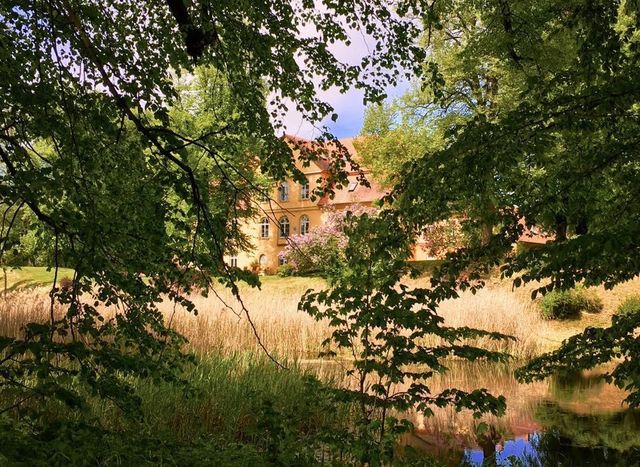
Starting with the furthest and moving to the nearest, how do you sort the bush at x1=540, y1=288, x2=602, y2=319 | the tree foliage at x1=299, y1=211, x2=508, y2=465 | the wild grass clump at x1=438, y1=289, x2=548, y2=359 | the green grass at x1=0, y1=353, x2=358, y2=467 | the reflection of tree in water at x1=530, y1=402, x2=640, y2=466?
the bush at x1=540, y1=288, x2=602, y2=319 → the wild grass clump at x1=438, y1=289, x2=548, y2=359 → the reflection of tree in water at x1=530, y1=402, x2=640, y2=466 → the tree foliage at x1=299, y1=211, x2=508, y2=465 → the green grass at x1=0, y1=353, x2=358, y2=467

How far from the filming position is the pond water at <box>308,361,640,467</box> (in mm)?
5859

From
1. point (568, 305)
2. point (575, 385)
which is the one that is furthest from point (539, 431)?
point (568, 305)

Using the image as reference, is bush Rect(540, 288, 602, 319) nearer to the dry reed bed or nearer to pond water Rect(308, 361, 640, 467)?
the dry reed bed

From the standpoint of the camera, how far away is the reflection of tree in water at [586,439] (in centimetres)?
580

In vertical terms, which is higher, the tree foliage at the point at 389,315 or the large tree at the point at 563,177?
the large tree at the point at 563,177

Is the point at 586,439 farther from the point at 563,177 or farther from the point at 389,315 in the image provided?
the point at 389,315

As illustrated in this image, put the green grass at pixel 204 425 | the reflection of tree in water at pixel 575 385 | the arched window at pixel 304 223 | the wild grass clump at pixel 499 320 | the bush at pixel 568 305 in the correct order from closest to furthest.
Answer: the green grass at pixel 204 425 < the reflection of tree in water at pixel 575 385 < the wild grass clump at pixel 499 320 < the bush at pixel 568 305 < the arched window at pixel 304 223

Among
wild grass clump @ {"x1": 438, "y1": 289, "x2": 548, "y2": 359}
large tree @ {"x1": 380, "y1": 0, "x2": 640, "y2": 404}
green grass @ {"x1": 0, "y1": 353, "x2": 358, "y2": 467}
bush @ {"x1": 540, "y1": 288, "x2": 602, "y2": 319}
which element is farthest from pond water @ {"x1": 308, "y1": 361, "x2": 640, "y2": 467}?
bush @ {"x1": 540, "y1": 288, "x2": 602, "y2": 319}

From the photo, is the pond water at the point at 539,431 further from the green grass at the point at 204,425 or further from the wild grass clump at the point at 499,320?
the wild grass clump at the point at 499,320

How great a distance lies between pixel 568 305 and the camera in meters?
16.7

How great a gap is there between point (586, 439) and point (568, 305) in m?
11.1

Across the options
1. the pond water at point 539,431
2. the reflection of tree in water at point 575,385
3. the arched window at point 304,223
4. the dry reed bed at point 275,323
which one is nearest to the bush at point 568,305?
the dry reed bed at point 275,323

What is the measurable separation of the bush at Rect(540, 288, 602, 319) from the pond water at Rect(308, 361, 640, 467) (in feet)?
24.8

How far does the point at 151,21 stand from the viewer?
5008 mm
